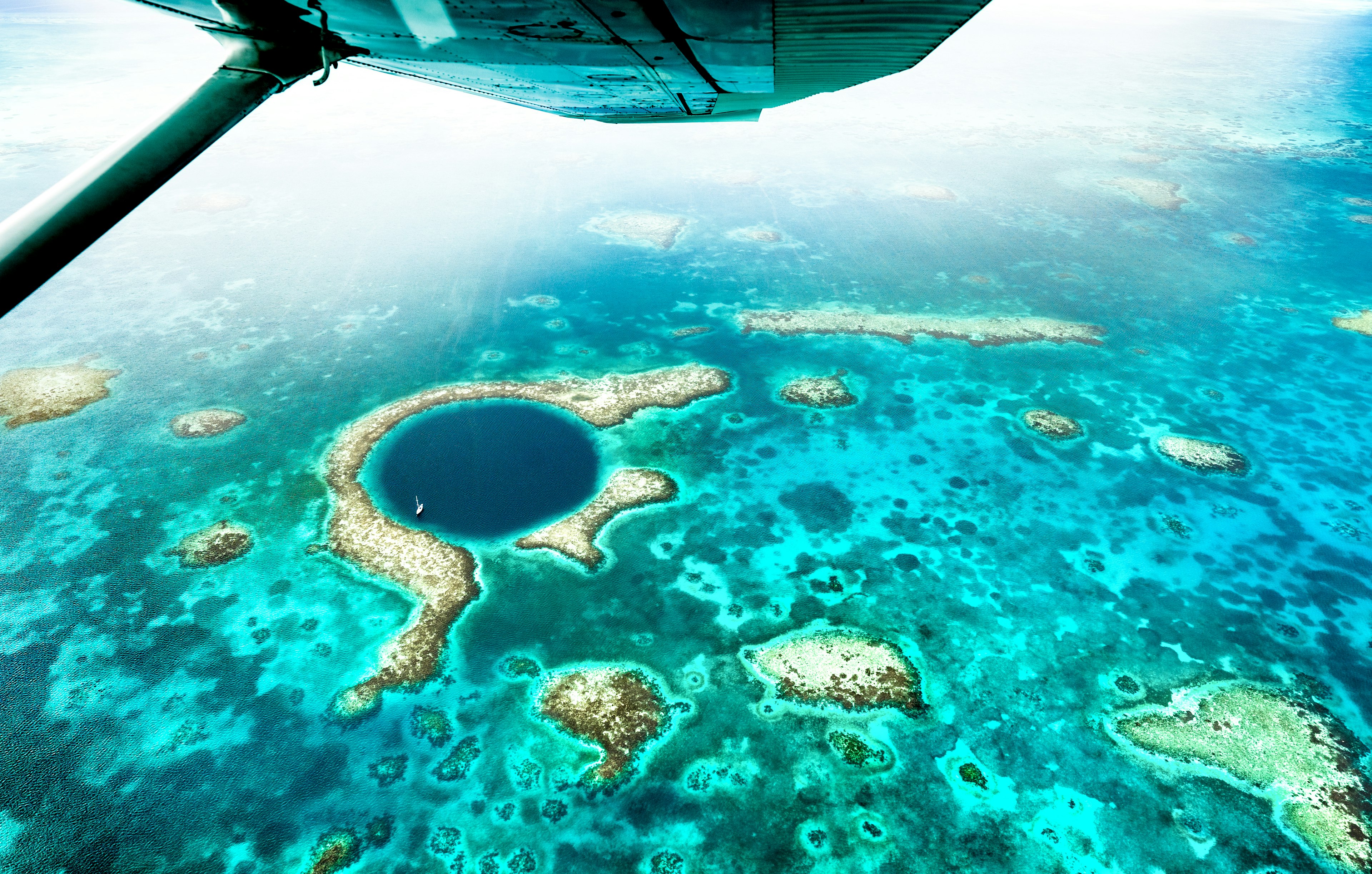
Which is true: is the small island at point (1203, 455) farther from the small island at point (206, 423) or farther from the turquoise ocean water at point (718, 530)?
the small island at point (206, 423)

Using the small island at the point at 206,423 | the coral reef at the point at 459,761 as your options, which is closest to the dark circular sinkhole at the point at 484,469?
the small island at the point at 206,423

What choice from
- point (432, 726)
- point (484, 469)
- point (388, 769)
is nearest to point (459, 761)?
point (432, 726)

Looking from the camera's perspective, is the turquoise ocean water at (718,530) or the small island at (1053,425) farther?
the small island at (1053,425)

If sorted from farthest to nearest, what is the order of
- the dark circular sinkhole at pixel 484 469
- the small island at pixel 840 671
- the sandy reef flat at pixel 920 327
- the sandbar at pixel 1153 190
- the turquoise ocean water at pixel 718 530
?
1. the sandbar at pixel 1153 190
2. the sandy reef flat at pixel 920 327
3. the dark circular sinkhole at pixel 484 469
4. the small island at pixel 840 671
5. the turquoise ocean water at pixel 718 530

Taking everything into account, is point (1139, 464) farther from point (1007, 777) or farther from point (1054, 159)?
point (1054, 159)

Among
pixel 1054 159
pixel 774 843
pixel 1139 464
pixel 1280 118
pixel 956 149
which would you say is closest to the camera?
pixel 774 843

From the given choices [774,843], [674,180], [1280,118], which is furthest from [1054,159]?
[774,843]
